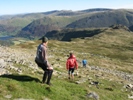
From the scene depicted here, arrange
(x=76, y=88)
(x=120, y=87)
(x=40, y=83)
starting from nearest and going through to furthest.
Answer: (x=40, y=83), (x=76, y=88), (x=120, y=87)

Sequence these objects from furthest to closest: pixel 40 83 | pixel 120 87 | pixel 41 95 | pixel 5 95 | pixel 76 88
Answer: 1. pixel 120 87
2. pixel 76 88
3. pixel 40 83
4. pixel 41 95
5. pixel 5 95

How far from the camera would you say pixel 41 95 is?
18484 millimetres

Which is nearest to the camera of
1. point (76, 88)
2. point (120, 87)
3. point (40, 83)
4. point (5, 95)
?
point (5, 95)

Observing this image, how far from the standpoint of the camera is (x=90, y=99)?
67.2 ft

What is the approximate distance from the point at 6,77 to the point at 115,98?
10.4m

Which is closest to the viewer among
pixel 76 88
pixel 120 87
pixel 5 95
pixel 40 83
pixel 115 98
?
pixel 5 95

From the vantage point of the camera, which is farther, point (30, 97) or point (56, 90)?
point (56, 90)

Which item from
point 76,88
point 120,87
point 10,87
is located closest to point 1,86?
point 10,87

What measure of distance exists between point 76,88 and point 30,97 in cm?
550

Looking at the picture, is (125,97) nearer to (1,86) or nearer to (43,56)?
(43,56)

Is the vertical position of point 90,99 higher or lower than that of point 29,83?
lower

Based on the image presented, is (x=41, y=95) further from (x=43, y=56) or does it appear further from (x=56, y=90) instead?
(x=43, y=56)

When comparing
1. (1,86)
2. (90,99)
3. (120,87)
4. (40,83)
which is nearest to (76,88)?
(90,99)

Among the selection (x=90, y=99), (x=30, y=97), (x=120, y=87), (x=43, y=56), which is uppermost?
(x=43, y=56)
